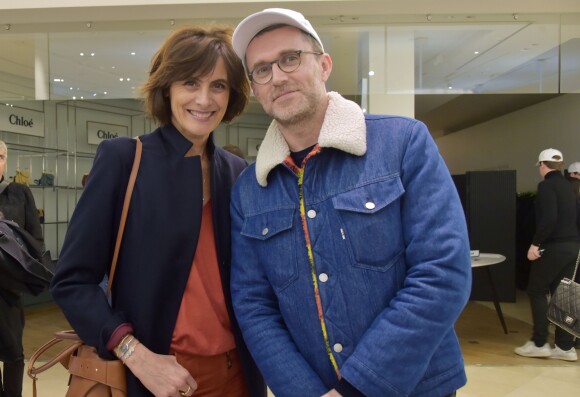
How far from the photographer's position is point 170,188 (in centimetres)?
142

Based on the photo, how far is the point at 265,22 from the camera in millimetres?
1325

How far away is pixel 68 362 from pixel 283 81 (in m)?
1.00

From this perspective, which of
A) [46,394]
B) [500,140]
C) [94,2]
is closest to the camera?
[46,394]

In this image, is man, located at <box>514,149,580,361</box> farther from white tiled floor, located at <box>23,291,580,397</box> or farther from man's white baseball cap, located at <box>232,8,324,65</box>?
man's white baseball cap, located at <box>232,8,324,65</box>

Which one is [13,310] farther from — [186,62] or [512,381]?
[512,381]

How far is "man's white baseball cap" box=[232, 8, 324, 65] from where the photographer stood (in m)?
1.29

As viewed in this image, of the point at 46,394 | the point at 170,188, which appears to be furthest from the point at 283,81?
the point at 46,394

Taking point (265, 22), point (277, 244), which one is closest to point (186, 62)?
point (265, 22)

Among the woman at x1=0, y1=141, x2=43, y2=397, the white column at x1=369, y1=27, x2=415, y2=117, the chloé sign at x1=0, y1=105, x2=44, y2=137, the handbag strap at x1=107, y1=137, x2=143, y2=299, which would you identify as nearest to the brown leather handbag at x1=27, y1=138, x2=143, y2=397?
the handbag strap at x1=107, y1=137, x2=143, y2=299

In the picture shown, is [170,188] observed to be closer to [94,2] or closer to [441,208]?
[441,208]

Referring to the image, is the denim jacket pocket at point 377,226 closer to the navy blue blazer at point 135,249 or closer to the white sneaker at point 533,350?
the navy blue blazer at point 135,249

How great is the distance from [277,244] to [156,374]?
0.46m

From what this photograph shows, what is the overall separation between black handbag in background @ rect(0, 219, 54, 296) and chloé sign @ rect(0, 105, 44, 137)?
17.3ft

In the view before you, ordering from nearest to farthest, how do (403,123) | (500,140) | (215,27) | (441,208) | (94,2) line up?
(441,208), (403,123), (215,27), (94,2), (500,140)
